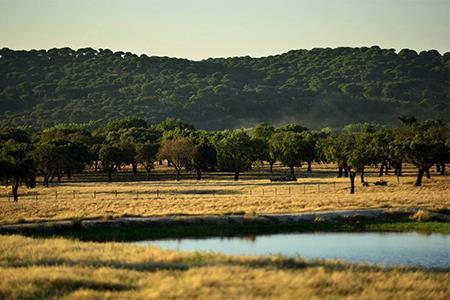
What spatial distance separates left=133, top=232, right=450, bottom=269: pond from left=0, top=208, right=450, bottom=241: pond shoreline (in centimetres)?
217

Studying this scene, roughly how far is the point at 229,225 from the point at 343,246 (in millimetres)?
10756

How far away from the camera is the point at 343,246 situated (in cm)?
4191

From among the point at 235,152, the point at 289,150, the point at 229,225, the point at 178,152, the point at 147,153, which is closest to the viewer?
the point at 229,225

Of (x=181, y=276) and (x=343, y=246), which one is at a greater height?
(x=181, y=276)

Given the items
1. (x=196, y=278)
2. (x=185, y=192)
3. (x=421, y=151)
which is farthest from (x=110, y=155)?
(x=196, y=278)

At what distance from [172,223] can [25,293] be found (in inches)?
1055

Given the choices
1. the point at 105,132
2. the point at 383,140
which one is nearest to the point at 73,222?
the point at 383,140

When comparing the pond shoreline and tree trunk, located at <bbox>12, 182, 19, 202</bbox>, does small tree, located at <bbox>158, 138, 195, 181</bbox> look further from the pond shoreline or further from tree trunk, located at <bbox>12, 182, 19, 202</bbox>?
the pond shoreline

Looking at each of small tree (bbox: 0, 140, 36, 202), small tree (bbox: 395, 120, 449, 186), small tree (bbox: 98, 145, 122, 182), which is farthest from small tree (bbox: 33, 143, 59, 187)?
small tree (bbox: 395, 120, 449, 186)

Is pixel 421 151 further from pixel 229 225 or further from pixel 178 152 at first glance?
pixel 178 152

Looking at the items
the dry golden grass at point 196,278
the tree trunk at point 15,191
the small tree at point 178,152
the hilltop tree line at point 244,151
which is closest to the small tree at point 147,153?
the hilltop tree line at point 244,151

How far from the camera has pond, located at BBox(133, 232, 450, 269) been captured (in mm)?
37194

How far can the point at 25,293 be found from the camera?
78.5ft

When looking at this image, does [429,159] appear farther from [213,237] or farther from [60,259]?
[60,259]
